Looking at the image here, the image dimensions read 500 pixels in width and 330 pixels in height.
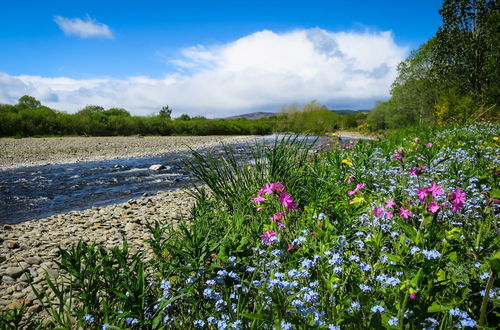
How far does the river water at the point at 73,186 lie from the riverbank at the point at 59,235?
1.12m

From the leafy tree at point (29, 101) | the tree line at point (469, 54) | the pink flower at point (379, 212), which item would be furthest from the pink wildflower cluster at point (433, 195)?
the leafy tree at point (29, 101)

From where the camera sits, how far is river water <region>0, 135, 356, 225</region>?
772 cm

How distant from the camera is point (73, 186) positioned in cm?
1023

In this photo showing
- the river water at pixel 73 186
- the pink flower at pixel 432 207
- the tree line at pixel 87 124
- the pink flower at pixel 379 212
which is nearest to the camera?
the pink flower at pixel 432 207

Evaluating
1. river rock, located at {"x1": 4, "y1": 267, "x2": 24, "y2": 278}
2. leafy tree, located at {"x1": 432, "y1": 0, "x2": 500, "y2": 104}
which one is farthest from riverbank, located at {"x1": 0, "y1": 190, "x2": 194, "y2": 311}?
leafy tree, located at {"x1": 432, "y1": 0, "x2": 500, "y2": 104}

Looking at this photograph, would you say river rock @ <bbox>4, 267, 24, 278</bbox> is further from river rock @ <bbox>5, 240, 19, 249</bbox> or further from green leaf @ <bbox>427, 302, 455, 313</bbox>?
green leaf @ <bbox>427, 302, 455, 313</bbox>

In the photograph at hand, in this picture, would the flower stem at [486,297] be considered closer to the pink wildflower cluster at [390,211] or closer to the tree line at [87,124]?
the pink wildflower cluster at [390,211]

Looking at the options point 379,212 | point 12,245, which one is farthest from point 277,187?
point 12,245

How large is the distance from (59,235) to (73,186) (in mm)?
5856

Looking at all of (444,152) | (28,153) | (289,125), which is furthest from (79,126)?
(444,152)

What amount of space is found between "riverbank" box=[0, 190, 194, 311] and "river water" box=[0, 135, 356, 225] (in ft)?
3.66

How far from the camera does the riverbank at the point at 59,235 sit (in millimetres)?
3312

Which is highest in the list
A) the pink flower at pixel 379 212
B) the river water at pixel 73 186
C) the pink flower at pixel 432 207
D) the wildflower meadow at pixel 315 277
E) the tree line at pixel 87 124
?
the tree line at pixel 87 124

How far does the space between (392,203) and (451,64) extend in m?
25.7
